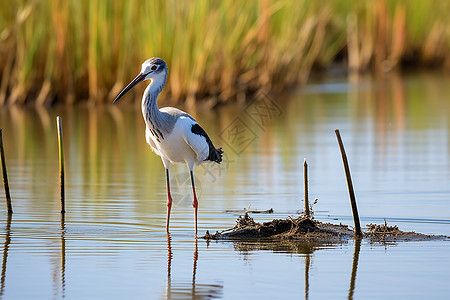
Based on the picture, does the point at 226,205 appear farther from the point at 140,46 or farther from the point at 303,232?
the point at 140,46

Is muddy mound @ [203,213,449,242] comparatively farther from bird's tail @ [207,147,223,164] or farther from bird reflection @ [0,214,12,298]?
bird reflection @ [0,214,12,298]

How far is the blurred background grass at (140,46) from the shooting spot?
664 inches

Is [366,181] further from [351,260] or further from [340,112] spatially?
[340,112]

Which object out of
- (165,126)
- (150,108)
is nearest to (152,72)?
(150,108)

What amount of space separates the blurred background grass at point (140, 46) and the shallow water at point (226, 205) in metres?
0.90

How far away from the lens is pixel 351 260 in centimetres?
640

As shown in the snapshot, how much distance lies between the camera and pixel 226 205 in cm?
860

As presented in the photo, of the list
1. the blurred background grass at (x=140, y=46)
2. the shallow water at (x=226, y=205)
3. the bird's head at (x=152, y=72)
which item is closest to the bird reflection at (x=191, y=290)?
the shallow water at (x=226, y=205)

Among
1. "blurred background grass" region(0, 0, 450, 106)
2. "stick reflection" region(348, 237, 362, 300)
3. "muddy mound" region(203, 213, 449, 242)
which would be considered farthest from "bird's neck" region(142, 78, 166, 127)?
"blurred background grass" region(0, 0, 450, 106)

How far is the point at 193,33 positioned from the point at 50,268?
11.2 m

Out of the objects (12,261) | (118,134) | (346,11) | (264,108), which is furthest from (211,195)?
(346,11)

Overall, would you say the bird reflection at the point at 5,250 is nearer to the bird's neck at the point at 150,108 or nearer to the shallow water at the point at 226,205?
the shallow water at the point at 226,205

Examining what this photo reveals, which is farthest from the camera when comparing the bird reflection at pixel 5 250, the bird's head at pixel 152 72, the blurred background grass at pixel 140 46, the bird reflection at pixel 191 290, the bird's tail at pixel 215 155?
the blurred background grass at pixel 140 46

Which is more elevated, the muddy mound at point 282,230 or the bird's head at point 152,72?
the bird's head at point 152,72
